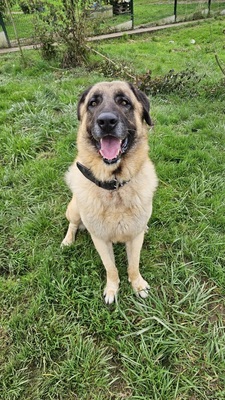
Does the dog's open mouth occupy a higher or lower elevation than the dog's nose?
lower

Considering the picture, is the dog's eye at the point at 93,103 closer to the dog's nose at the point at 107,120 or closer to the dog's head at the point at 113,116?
the dog's head at the point at 113,116

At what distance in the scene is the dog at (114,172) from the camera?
193 centimetres

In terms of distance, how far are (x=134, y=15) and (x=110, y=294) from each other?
13.9 m

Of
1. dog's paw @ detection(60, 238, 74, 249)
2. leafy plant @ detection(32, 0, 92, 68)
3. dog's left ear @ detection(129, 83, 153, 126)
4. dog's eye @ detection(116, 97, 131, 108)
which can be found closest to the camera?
dog's eye @ detection(116, 97, 131, 108)

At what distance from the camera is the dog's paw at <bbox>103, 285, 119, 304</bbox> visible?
220 cm

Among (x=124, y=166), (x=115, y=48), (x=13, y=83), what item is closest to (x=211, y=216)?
(x=124, y=166)

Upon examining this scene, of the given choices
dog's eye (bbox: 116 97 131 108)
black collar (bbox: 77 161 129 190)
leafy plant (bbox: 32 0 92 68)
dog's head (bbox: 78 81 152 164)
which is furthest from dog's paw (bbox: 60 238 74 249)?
leafy plant (bbox: 32 0 92 68)

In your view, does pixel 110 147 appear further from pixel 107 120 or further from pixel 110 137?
pixel 107 120

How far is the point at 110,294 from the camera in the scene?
2215mm

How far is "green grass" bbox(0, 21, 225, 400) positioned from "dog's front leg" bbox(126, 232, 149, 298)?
6 centimetres

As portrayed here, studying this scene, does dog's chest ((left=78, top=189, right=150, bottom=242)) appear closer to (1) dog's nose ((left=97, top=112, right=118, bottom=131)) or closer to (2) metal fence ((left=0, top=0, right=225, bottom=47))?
(1) dog's nose ((left=97, top=112, right=118, bottom=131))

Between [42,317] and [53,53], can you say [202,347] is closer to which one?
[42,317]

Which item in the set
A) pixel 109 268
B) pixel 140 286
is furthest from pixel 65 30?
pixel 140 286

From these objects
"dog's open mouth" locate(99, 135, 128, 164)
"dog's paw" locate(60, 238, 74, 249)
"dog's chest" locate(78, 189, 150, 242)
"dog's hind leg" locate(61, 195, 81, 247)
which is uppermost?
"dog's open mouth" locate(99, 135, 128, 164)
